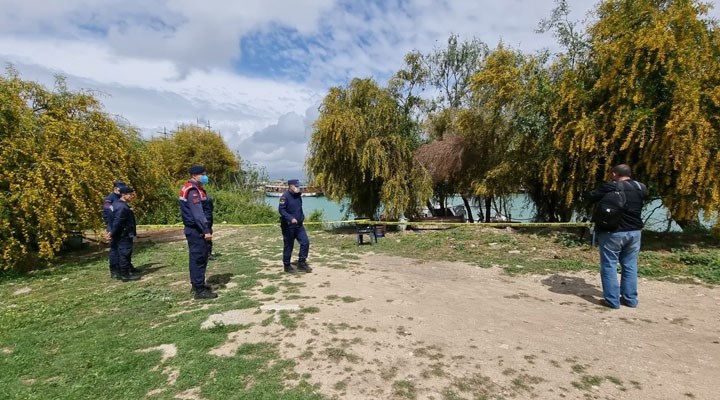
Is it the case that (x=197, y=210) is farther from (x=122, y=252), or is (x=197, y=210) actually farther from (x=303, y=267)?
→ (x=122, y=252)

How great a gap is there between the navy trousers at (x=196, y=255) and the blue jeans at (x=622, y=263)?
5.29 metres

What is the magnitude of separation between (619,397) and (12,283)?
920 centimetres

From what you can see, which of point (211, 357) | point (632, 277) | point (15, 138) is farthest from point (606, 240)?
point (15, 138)

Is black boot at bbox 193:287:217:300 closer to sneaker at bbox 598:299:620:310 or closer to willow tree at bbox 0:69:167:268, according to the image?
willow tree at bbox 0:69:167:268

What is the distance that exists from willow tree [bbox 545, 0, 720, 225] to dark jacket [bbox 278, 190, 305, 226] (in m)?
6.10

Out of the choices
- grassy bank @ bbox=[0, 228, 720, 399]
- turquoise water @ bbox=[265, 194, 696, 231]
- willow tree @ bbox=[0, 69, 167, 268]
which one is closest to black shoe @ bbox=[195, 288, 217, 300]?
grassy bank @ bbox=[0, 228, 720, 399]

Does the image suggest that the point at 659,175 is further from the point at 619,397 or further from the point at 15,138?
the point at 15,138

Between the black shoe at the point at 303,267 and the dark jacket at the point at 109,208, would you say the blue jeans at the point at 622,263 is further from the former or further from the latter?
the dark jacket at the point at 109,208

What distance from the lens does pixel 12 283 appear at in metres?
7.00

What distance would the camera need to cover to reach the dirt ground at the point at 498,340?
3088mm

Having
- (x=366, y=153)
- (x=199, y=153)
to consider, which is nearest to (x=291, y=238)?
(x=366, y=153)

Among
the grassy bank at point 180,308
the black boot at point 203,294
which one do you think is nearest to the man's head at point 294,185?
the grassy bank at point 180,308

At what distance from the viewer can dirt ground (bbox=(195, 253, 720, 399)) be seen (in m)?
3.09

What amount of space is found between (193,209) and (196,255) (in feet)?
2.10
